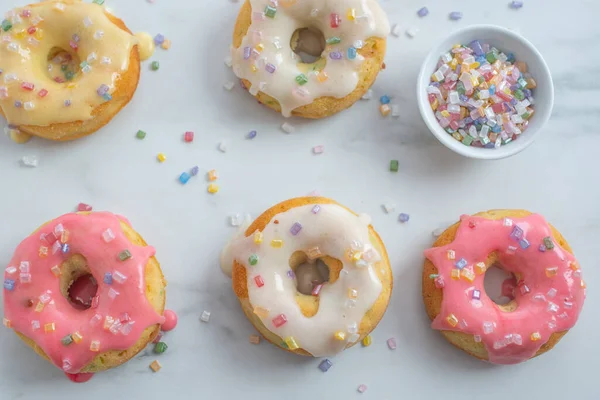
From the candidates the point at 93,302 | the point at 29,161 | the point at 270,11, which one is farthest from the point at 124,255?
the point at 270,11

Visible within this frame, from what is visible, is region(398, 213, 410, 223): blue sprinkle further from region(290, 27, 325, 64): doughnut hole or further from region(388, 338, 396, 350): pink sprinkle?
region(290, 27, 325, 64): doughnut hole

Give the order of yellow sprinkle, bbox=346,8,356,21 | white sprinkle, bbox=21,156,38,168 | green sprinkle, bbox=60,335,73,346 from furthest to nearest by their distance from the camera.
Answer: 1. white sprinkle, bbox=21,156,38,168
2. yellow sprinkle, bbox=346,8,356,21
3. green sprinkle, bbox=60,335,73,346

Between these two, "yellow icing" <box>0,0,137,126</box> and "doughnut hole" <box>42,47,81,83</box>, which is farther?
"doughnut hole" <box>42,47,81,83</box>

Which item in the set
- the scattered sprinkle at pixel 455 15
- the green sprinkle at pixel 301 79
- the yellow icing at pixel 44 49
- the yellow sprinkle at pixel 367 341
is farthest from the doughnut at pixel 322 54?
the yellow sprinkle at pixel 367 341

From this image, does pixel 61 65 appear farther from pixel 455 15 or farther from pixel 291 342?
pixel 455 15

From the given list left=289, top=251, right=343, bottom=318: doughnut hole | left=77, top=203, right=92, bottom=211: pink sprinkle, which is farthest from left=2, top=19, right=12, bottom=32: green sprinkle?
left=289, top=251, right=343, bottom=318: doughnut hole

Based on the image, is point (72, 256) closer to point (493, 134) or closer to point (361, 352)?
point (361, 352)

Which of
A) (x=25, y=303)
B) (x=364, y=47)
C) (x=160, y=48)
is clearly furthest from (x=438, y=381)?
(x=160, y=48)
